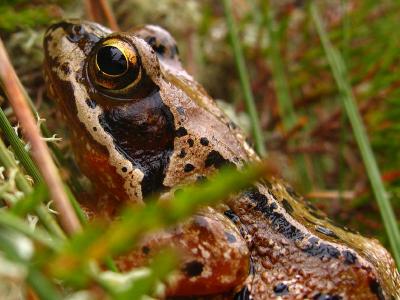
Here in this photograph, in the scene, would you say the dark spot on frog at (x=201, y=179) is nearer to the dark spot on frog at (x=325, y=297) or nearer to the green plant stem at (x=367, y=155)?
the dark spot on frog at (x=325, y=297)

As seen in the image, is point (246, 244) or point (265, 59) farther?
point (265, 59)

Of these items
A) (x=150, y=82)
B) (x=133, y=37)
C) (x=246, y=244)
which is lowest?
(x=246, y=244)

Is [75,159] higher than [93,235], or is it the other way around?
[93,235]

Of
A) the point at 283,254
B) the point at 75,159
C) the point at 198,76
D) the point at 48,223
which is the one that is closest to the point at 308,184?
the point at 198,76

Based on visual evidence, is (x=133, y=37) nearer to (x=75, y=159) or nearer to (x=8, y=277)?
(x=75, y=159)

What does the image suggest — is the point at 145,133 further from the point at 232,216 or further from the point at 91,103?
the point at 232,216

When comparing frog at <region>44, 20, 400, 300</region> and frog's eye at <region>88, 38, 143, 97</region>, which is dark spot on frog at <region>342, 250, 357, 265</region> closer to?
frog at <region>44, 20, 400, 300</region>

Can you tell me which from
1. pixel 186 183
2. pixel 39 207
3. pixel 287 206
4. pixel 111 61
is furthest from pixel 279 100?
pixel 39 207
